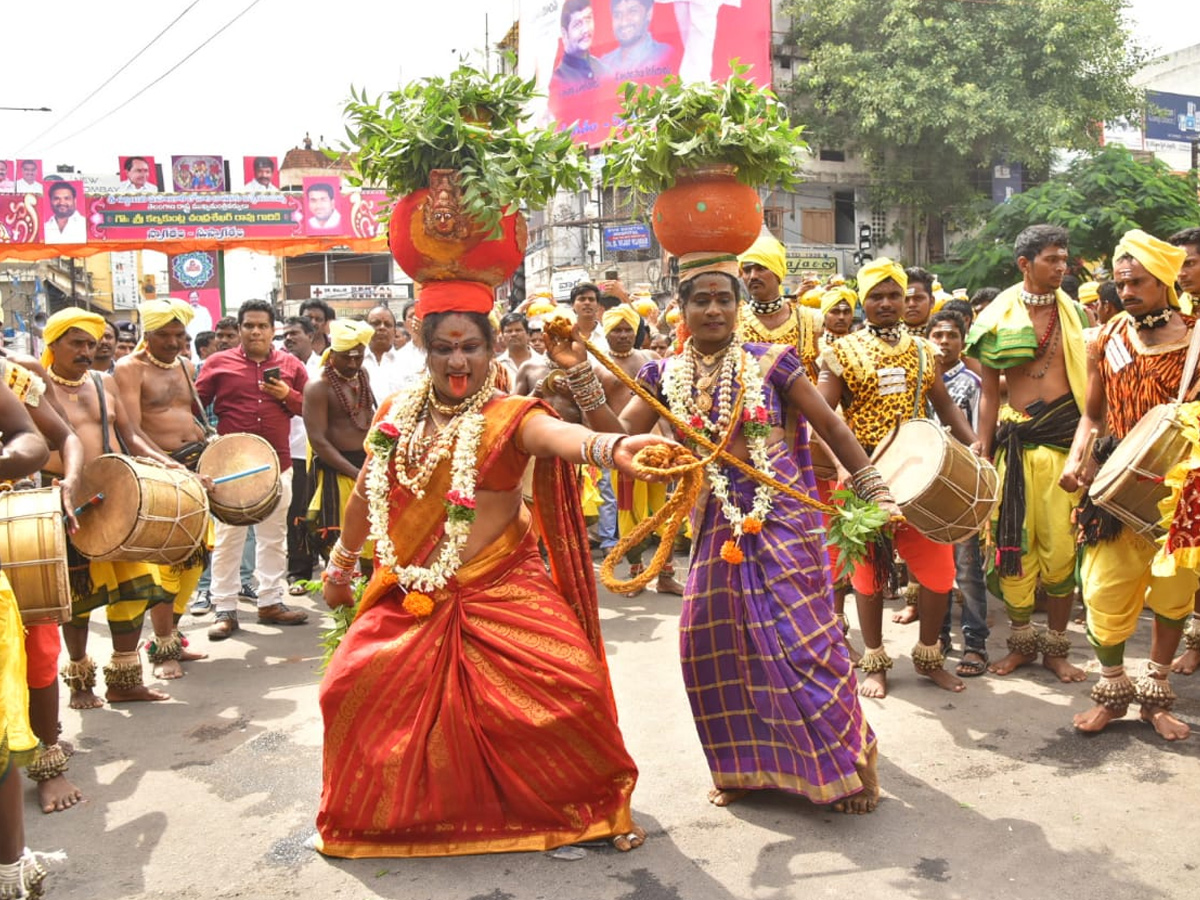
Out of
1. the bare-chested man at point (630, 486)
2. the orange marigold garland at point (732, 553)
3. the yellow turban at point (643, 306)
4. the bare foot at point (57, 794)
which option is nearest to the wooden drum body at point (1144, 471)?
the orange marigold garland at point (732, 553)

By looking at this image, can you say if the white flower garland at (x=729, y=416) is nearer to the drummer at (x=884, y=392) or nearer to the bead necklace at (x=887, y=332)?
the drummer at (x=884, y=392)

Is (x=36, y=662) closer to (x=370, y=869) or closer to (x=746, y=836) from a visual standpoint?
(x=370, y=869)

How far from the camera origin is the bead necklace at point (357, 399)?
7.64 metres

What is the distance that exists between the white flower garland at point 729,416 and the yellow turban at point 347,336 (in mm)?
3615

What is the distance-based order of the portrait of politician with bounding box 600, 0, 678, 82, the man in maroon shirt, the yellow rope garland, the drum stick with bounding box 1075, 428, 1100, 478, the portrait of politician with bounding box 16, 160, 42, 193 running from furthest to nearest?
the portrait of politician with bounding box 600, 0, 678, 82 → the portrait of politician with bounding box 16, 160, 42, 193 → the man in maroon shirt → the drum stick with bounding box 1075, 428, 1100, 478 → the yellow rope garland

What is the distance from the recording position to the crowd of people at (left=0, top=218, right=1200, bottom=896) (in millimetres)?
3916

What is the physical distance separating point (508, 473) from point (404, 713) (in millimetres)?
939

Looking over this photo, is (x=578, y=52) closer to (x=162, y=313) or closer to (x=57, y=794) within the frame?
(x=162, y=313)

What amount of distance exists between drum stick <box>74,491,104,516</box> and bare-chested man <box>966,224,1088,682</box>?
4.65 meters

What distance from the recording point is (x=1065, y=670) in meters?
6.01

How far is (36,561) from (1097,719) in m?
4.56

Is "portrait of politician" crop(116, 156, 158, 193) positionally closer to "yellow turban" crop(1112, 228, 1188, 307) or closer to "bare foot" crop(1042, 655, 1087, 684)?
"bare foot" crop(1042, 655, 1087, 684)

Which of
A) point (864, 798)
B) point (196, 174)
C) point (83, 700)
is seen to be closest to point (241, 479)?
point (83, 700)

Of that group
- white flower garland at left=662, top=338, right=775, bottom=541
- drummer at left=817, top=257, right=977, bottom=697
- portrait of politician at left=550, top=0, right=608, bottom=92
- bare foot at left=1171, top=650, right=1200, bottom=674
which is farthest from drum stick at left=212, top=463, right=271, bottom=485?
portrait of politician at left=550, top=0, right=608, bottom=92
